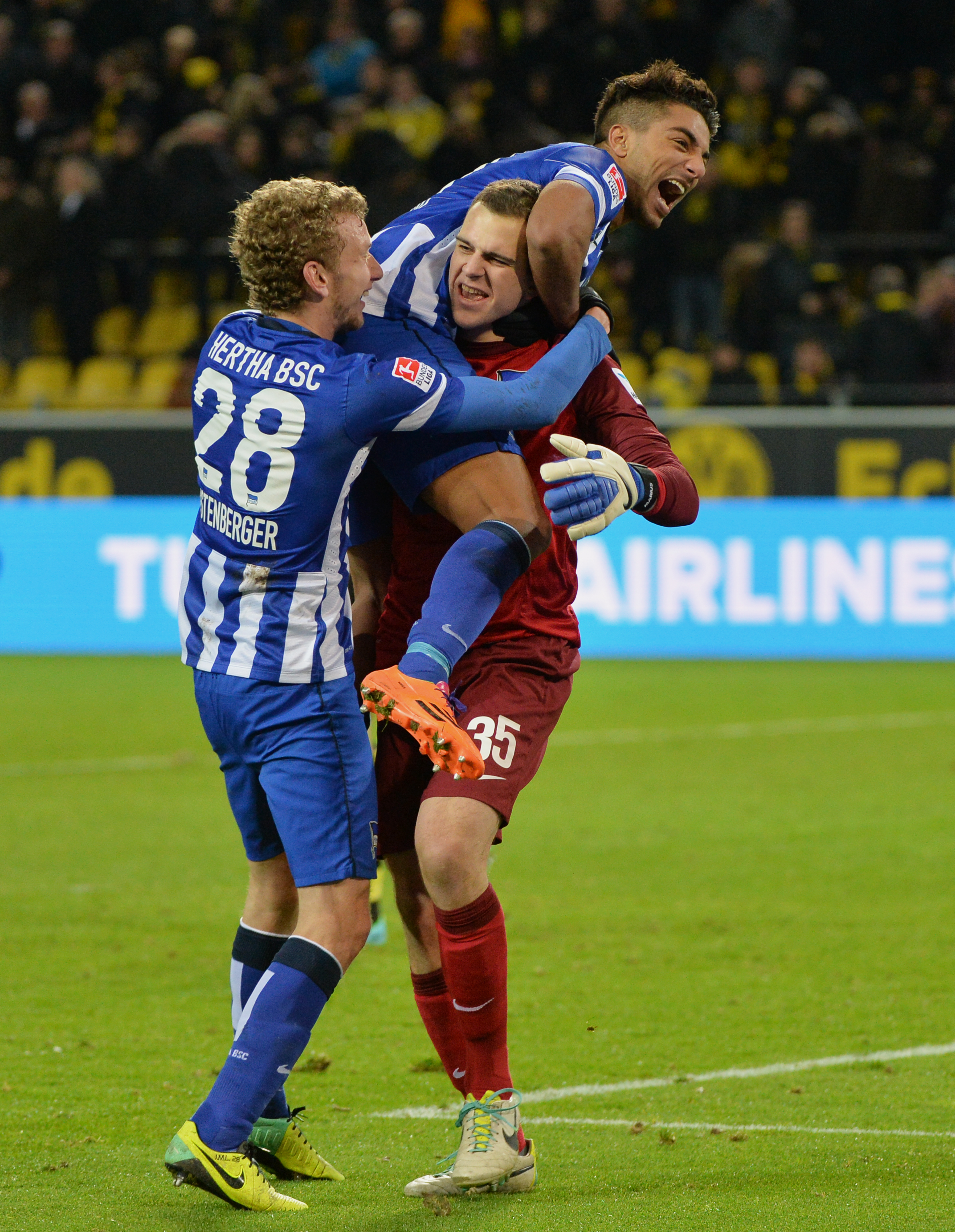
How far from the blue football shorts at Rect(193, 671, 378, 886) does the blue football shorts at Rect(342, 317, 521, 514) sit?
50 cm

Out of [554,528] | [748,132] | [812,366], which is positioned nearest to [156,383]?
[812,366]

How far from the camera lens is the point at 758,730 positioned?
37.7 feet

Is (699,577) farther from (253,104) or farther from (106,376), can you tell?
(253,104)

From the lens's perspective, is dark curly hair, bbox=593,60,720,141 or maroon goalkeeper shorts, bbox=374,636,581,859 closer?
maroon goalkeeper shorts, bbox=374,636,581,859

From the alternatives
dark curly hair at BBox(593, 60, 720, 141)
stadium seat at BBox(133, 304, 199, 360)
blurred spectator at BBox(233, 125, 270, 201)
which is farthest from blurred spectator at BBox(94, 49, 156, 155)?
dark curly hair at BBox(593, 60, 720, 141)

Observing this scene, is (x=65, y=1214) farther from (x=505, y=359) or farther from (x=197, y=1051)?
(x=505, y=359)

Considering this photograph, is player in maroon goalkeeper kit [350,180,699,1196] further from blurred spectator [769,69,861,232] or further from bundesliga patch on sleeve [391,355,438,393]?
blurred spectator [769,69,861,232]

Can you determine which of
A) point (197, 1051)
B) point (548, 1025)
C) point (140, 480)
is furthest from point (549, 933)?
point (140, 480)

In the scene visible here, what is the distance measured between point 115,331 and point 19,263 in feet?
3.43

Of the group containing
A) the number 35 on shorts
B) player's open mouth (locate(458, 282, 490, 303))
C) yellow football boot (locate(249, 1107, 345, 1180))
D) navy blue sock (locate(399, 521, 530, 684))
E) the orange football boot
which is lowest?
yellow football boot (locate(249, 1107, 345, 1180))

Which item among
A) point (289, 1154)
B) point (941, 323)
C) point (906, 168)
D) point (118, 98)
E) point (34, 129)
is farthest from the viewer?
point (118, 98)

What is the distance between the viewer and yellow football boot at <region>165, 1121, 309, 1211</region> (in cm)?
355

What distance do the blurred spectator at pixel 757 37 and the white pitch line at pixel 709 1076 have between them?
549 inches

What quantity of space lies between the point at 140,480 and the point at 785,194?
21.0 feet
